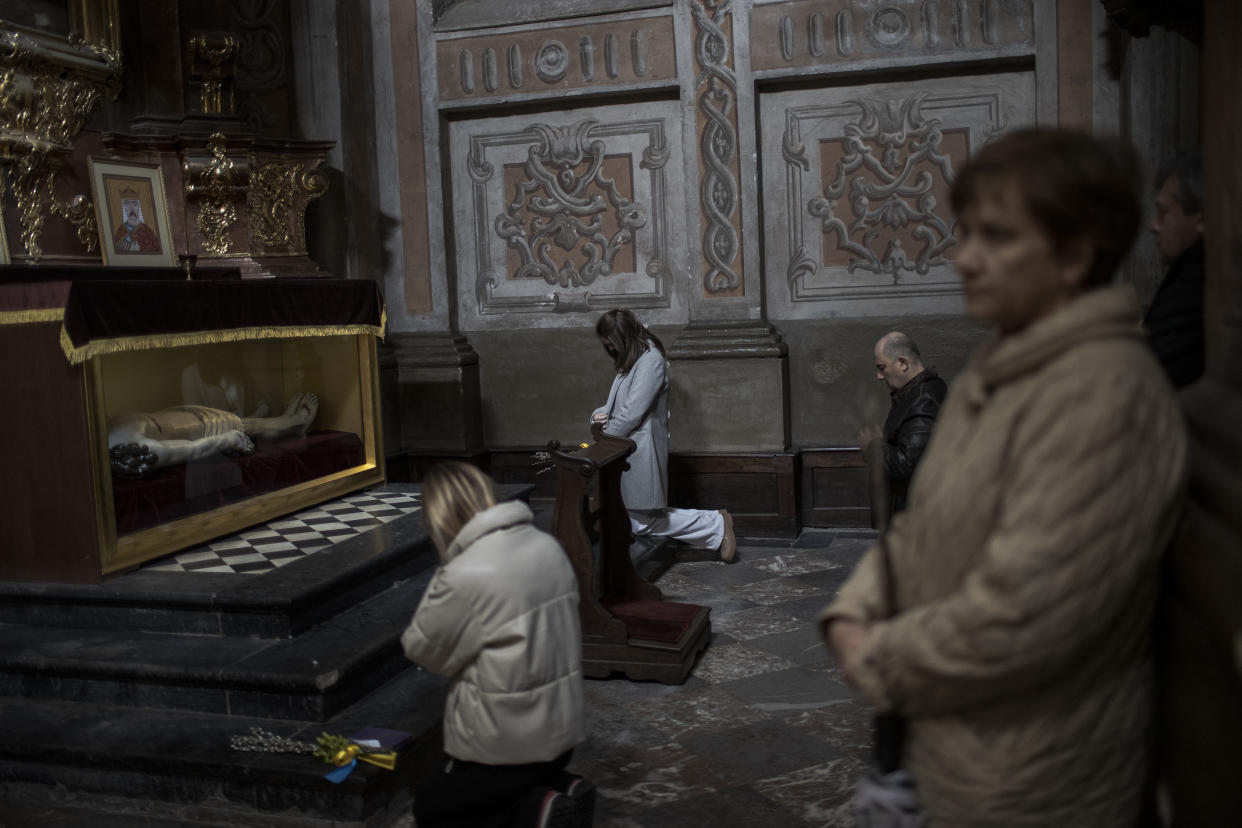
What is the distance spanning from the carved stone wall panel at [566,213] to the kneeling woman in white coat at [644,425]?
170 cm

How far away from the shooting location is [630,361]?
6.57 meters

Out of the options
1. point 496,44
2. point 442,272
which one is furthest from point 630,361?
point 496,44

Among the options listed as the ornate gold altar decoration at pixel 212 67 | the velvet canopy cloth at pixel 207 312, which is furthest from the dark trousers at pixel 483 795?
the ornate gold altar decoration at pixel 212 67

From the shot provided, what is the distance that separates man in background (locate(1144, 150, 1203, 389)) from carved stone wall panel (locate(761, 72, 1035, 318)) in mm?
5167

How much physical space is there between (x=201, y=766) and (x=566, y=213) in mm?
5461

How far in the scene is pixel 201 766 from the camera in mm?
3855

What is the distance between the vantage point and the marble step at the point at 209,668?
425 cm

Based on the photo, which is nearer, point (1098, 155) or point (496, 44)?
point (1098, 155)

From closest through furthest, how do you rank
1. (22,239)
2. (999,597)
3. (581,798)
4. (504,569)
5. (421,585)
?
1. (999,597)
2. (504,569)
3. (581,798)
4. (421,585)
5. (22,239)

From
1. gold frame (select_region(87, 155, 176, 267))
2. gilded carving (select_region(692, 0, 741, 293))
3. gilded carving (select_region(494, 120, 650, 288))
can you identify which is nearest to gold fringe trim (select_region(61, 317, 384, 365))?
gold frame (select_region(87, 155, 176, 267))

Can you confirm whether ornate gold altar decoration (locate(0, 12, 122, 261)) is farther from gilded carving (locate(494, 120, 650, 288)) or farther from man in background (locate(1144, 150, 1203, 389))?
man in background (locate(1144, 150, 1203, 389))

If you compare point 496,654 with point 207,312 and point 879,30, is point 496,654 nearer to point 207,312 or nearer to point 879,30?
point 207,312

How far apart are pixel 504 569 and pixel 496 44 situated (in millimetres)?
6551

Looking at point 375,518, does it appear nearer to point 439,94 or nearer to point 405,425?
point 405,425
